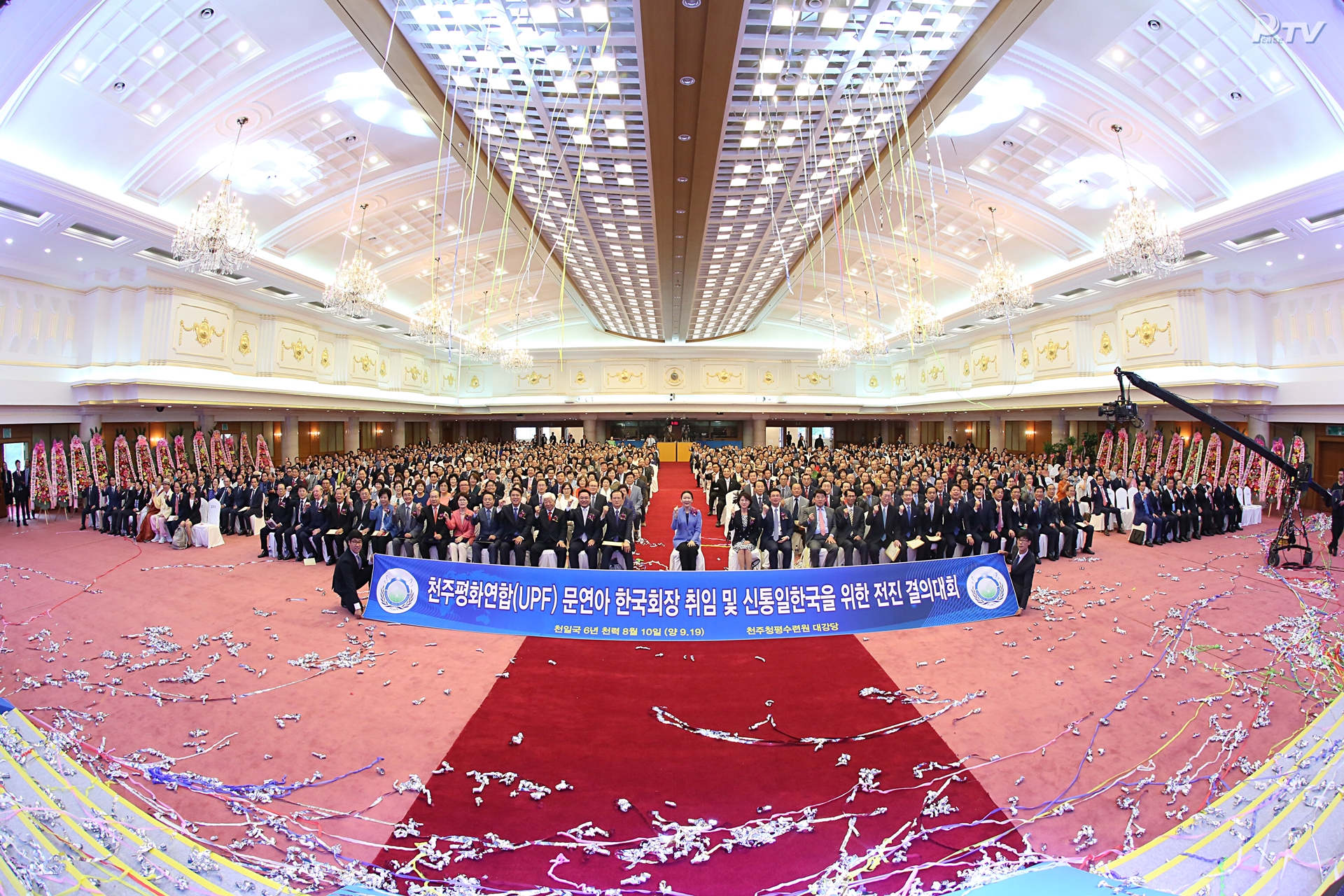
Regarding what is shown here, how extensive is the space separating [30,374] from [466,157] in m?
12.6

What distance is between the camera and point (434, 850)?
2.92 meters

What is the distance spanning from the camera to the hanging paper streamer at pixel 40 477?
1456 cm

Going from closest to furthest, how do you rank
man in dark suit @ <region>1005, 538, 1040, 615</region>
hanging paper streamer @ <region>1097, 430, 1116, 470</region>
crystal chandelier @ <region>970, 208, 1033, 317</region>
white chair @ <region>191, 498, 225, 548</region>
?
man in dark suit @ <region>1005, 538, 1040, 615</region> < white chair @ <region>191, 498, 225, 548</region> < crystal chandelier @ <region>970, 208, 1033, 317</region> < hanging paper streamer @ <region>1097, 430, 1116, 470</region>

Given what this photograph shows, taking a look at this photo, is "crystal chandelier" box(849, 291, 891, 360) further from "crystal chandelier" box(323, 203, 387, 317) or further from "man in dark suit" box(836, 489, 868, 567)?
"crystal chandelier" box(323, 203, 387, 317)

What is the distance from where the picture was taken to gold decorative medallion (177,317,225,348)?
16.6m

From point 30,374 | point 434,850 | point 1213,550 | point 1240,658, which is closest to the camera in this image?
point 434,850

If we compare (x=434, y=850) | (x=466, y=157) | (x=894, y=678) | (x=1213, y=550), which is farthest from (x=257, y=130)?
(x=1213, y=550)

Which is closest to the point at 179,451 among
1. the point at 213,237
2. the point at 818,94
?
the point at 213,237

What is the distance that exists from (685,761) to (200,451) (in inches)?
828

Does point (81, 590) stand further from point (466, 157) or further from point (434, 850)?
point (466, 157)

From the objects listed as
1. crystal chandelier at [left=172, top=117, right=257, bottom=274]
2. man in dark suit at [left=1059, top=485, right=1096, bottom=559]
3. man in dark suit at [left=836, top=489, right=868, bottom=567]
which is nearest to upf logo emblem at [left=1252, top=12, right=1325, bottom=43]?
man in dark suit at [left=1059, top=485, right=1096, bottom=559]

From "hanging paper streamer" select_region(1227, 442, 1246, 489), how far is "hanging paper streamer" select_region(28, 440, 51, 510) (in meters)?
30.7

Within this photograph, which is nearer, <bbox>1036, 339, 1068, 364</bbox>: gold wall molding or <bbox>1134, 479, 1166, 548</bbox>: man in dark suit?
<bbox>1134, 479, 1166, 548</bbox>: man in dark suit

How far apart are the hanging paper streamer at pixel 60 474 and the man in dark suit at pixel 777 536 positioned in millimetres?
18305
